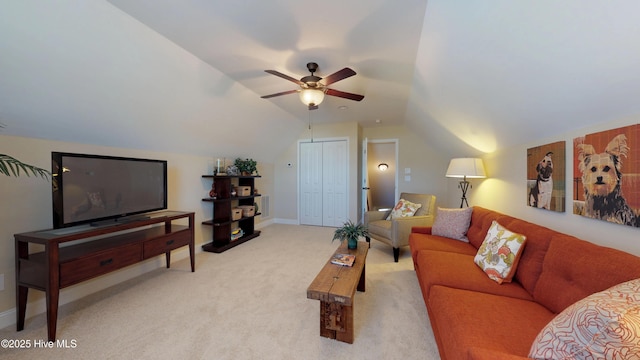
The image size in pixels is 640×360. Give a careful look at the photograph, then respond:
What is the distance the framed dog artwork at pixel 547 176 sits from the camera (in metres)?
1.75

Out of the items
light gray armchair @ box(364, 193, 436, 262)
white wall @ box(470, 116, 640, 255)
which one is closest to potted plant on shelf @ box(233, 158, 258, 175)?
light gray armchair @ box(364, 193, 436, 262)

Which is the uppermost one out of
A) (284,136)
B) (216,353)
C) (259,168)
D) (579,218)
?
(284,136)

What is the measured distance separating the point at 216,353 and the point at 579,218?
263 centimetres

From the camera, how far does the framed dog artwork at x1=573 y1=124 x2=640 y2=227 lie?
1209 millimetres

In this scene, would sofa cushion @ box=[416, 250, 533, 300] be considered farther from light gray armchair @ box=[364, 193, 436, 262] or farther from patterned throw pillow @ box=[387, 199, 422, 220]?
patterned throw pillow @ box=[387, 199, 422, 220]

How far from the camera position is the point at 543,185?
1.95 m

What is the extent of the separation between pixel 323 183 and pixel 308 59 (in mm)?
3181

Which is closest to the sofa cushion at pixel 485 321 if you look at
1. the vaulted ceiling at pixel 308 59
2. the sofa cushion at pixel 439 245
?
the sofa cushion at pixel 439 245

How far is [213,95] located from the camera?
9.23 feet

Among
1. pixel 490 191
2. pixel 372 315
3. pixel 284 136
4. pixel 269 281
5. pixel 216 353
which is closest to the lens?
pixel 216 353

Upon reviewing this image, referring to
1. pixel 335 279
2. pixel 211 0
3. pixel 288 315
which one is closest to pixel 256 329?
pixel 288 315

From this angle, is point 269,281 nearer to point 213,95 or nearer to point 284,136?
point 213,95

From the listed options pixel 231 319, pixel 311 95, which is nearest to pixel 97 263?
pixel 231 319

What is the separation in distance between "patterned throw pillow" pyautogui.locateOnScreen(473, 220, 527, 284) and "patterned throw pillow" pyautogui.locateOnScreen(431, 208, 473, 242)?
2.71ft
